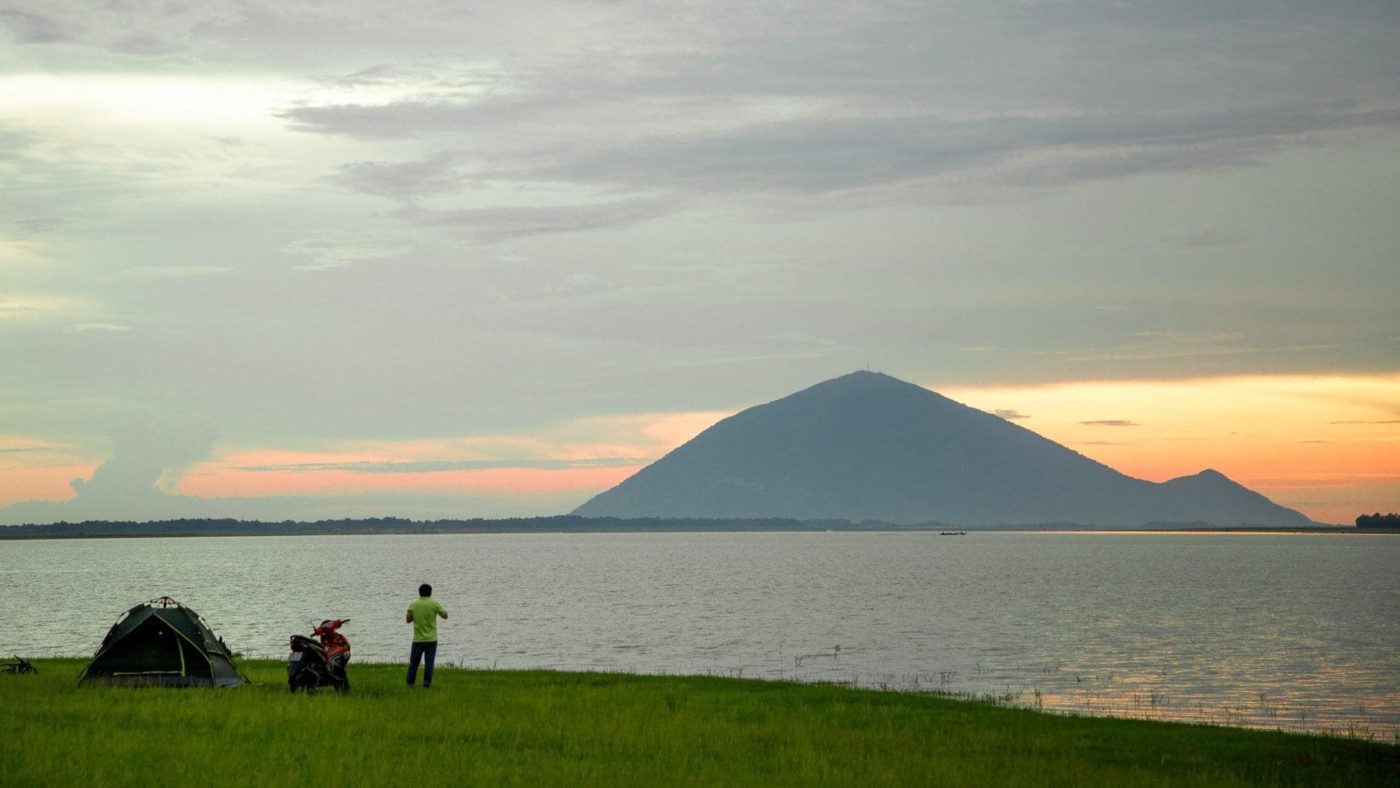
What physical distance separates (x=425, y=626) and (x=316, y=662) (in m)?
2.95

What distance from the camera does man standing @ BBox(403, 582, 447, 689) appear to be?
3288cm

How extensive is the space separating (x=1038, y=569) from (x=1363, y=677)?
122847 millimetres

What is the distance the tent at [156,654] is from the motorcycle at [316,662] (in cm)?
276

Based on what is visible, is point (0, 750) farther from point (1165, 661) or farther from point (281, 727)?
point (1165, 661)

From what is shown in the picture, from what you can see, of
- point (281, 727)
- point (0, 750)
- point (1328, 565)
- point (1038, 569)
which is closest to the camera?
point (0, 750)

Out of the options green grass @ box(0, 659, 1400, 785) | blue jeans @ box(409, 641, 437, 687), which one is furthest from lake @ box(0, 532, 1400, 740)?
blue jeans @ box(409, 641, 437, 687)

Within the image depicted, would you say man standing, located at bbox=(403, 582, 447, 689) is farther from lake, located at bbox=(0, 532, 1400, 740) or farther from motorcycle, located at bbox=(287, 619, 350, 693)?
lake, located at bbox=(0, 532, 1400, 740)

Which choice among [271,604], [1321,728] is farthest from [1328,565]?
[1321,728]

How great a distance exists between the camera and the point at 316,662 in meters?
33.5

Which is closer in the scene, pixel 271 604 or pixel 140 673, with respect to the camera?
pixel 140 673

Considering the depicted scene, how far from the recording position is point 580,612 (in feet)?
300

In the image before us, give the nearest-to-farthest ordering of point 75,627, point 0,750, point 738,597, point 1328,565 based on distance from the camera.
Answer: point 0,750
point 75,627
point 738,597
point 1328,565

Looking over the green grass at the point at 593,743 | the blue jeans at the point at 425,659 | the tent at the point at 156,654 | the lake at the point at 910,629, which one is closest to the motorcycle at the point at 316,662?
the green grass at the point at 593,743

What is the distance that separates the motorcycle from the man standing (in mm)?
1841
